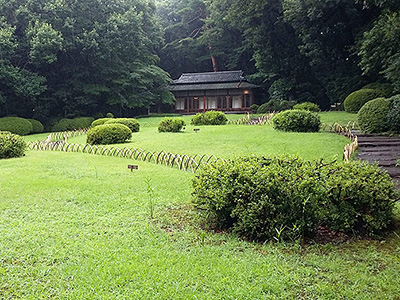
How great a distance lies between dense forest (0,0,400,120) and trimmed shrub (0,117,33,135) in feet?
6.91

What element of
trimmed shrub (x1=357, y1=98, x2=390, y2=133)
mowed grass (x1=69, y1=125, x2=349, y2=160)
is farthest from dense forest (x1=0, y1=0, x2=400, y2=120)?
mowed grass (x1=69, y1=125, x2=349, y2=160)

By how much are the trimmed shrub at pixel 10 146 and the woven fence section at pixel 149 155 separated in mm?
1920

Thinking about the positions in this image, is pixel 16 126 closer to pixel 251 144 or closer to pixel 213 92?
pixel 251 144

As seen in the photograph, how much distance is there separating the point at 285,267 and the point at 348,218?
4.13 ft

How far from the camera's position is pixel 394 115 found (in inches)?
452

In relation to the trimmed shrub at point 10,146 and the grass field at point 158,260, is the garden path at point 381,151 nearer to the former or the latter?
the grass field at point 158,260

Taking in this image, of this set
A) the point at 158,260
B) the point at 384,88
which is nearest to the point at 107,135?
the point at 158,260

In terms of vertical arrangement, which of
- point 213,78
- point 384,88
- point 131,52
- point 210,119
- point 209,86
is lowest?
point 210,119

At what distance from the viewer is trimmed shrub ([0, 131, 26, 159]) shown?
11086 millimetres

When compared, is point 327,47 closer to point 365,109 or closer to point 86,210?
point 365,109

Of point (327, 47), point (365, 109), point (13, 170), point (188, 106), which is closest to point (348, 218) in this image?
point (13, 170)

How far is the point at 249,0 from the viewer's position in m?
22.7

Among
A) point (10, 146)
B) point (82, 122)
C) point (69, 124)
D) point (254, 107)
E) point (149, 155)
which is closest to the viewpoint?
point (149, 155)

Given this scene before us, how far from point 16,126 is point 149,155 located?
55.9 feet
